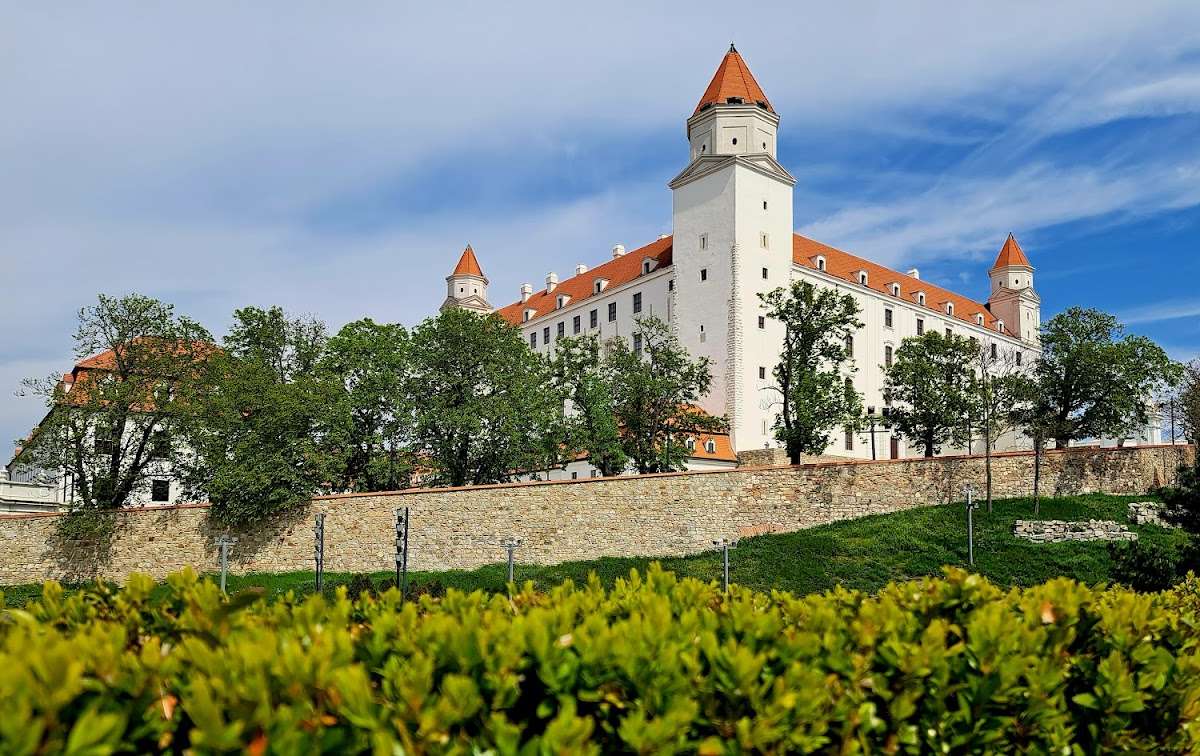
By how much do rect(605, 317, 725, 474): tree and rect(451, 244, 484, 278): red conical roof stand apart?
34509mm

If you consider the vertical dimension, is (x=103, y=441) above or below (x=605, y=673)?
above

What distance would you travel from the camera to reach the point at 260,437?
3538cm

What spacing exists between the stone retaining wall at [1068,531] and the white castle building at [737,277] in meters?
19.2

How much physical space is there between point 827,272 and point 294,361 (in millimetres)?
33308

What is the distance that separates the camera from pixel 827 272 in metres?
60.3

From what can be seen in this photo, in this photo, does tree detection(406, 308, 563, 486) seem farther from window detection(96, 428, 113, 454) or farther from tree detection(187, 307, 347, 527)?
window detection(96, 428, 113, 454)

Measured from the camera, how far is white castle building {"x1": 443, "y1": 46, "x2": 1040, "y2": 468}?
5191 cm

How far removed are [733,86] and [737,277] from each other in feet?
36.8

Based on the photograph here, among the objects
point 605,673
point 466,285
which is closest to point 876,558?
point 605,673

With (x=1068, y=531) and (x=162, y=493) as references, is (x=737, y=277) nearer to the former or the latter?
(x=1068, y=531)

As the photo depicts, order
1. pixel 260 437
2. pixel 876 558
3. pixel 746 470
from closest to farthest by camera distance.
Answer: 1. pixel 876 558
2. pixel 746 470
3. pixel 260 437

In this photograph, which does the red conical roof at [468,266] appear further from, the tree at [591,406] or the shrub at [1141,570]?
the shrub at [1141,570]

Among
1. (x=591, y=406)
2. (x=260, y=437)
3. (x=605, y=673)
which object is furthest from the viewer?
(x=591, y=406)

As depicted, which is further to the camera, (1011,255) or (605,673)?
(1011,255)
